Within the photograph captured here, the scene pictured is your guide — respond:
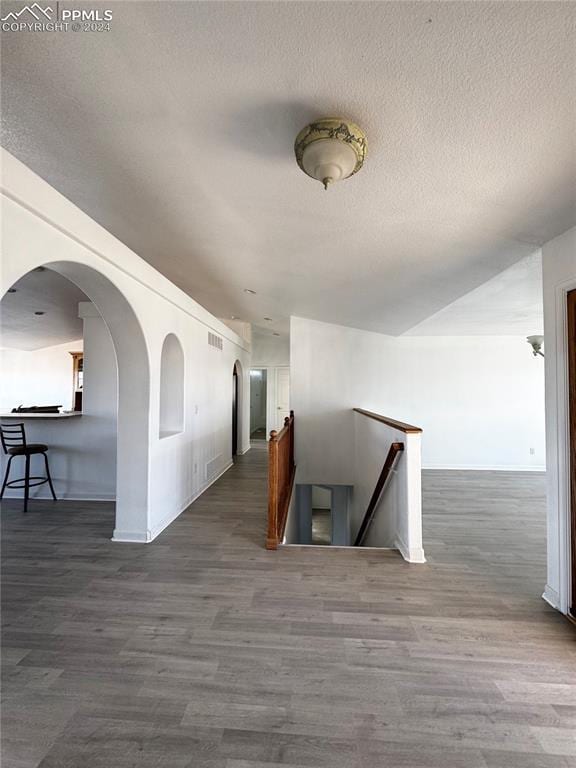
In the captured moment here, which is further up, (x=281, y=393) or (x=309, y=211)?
(x=309, y=211)

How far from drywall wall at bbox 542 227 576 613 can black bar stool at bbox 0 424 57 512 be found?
5.05 metres

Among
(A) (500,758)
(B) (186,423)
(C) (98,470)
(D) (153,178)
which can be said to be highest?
(D) (153,178)

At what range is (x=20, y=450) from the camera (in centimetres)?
396

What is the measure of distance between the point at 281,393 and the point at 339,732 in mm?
8365

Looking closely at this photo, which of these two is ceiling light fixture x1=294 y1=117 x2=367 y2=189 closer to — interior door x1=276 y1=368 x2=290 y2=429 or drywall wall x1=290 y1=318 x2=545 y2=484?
drywall wall x1=290 y1=318 x2=545 y2=484

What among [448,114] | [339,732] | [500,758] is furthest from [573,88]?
[339,732]

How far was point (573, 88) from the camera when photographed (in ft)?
4.33

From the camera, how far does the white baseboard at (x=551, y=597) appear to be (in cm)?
226

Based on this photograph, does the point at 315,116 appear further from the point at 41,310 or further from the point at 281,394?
the point at 281,394

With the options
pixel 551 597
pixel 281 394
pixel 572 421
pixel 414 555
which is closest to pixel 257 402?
pixel 281 394

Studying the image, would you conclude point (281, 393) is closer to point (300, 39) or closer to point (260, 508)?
point (260, 508)

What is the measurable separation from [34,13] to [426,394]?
6.75 m

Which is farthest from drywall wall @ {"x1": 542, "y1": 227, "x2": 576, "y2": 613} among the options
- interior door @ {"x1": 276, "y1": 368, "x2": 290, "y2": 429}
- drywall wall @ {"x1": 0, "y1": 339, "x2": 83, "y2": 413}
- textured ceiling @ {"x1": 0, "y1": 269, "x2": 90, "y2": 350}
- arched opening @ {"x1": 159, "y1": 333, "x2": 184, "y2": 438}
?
drywall wall @ {"x1": 0, "y1": 339, "x2": 83, "y2": 413}

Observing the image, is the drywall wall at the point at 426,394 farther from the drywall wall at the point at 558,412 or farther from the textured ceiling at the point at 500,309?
the drywall wall at the point at 558,412
